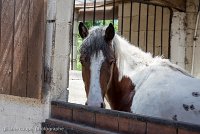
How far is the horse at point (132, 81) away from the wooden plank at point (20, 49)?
0.55 meters

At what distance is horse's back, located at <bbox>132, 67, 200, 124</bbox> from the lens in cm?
294

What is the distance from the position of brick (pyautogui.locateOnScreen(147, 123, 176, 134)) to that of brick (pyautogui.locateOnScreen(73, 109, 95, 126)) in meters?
0.45

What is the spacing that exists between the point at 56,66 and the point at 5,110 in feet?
2.13

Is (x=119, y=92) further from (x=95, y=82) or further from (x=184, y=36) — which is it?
(x=184, y=36)

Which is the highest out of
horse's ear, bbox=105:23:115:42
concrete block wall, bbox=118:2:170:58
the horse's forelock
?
concrete block wall, bbox=118:2:170:58

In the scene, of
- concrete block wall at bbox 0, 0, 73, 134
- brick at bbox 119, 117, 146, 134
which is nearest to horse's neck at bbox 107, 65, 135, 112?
concrete block wall at bbox 0, 0, 73, 134

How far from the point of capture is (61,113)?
8.25 ft

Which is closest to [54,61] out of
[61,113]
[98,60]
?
[61,113]

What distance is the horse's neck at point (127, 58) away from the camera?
12.2 feet

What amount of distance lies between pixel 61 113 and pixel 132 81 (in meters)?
1.23

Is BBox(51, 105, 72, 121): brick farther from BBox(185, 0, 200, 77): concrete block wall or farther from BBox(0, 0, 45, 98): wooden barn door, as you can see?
BBox(185, 0, 200, 77): concrete block wall

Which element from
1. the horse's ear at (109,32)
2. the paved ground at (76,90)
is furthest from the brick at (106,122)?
the paved ground at (76,90)

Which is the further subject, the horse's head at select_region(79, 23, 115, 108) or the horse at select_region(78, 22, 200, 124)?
the horse's head at select_region(79, 23, 115, 108)

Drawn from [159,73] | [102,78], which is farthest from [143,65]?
[102,78]
